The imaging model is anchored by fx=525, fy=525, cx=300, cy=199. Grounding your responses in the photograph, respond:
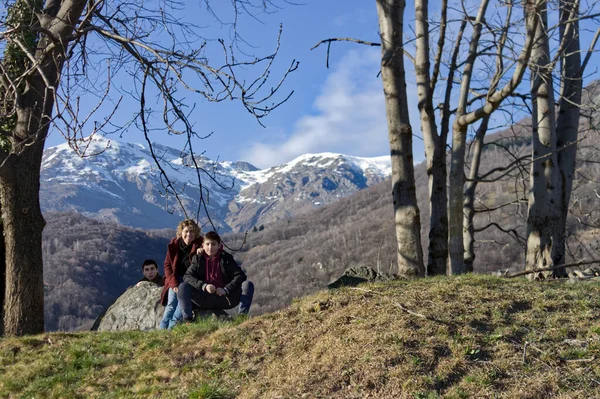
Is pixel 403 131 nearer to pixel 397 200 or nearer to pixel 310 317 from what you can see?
pixel 397 200

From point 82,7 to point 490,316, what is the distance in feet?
19.9

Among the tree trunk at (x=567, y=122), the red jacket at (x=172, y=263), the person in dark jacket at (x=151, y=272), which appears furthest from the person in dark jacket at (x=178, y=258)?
the tree trunk at (x=567, y=122)

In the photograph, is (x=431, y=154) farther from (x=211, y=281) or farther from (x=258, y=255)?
(x=258, y=255)

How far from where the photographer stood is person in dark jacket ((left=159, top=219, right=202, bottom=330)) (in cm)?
762

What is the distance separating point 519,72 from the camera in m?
6.21

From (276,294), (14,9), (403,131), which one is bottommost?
(276,294)

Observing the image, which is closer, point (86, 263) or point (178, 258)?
point (178, 258)

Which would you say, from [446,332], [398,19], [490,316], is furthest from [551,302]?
[398,19]

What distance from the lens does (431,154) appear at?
823cm

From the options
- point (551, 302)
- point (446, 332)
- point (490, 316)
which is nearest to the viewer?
point (446, 332)

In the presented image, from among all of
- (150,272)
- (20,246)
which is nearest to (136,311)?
(150,272)

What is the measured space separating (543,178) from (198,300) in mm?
6233

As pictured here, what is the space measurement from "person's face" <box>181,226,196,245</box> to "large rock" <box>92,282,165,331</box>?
1885 mm

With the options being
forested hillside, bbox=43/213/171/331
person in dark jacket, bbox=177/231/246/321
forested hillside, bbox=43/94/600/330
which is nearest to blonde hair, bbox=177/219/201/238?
person in dark jacket, bbox=177/231/246/321
